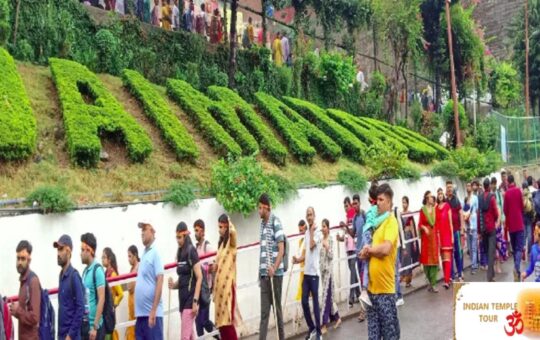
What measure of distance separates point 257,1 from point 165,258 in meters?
23.9

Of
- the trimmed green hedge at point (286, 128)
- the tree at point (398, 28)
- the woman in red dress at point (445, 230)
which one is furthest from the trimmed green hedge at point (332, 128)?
the tree at point (398, 28)

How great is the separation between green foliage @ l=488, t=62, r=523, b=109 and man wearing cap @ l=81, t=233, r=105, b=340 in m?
31.8

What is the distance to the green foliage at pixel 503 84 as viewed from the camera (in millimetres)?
35375

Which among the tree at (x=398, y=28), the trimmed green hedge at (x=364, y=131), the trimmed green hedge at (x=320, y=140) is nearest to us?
the trimmed green hedge at (x=320, y=140)

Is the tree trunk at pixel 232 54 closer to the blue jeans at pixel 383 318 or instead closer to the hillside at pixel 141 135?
the hillside at pixel 141 135

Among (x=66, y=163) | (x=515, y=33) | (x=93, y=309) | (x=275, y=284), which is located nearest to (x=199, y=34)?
(x=66, y=163)

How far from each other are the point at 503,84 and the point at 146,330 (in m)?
32.1

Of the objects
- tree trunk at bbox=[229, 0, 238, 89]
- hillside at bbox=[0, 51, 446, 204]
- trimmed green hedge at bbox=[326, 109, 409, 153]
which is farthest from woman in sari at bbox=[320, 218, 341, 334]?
tree trunk at bbox=[229, 0, 238, 89]

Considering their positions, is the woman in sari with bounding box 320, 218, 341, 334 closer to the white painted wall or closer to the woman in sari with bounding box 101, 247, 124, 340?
the white painted wall

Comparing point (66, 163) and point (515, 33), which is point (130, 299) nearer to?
point (66, 163)

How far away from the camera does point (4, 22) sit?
13289 millimetres

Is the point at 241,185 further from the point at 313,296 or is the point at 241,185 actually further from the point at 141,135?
the point at 141,135

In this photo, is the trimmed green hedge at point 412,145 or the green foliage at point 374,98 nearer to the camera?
the trimmed green hedge at point 412,145

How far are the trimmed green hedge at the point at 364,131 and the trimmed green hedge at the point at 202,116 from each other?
5.26 m
